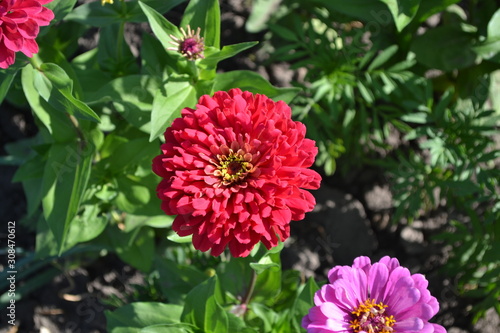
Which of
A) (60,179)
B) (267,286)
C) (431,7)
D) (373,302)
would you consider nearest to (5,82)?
(60,179)

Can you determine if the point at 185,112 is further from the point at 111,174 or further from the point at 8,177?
the point at 8,177

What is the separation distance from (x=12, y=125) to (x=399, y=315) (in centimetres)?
177

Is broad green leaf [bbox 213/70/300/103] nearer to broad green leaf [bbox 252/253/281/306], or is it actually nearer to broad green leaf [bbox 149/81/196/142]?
broad green leaf [bbox 149/81/196/142]

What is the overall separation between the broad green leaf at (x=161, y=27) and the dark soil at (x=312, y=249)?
3.20ft

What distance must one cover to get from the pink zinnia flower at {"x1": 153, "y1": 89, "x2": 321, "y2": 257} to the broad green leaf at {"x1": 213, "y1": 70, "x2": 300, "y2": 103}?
28 cm

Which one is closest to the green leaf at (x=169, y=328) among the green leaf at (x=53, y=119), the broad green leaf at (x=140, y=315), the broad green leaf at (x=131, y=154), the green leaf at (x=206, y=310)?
the green leaf at (x=206, y=310)

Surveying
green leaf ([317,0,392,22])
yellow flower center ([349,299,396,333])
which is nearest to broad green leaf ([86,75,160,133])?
green leaf ([317,0,392,22])

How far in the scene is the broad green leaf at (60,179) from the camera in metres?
1.55

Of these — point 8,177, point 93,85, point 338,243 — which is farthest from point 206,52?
point 8,177

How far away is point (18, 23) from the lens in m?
1.16

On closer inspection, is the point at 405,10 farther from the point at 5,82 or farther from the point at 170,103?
the point at 5,82

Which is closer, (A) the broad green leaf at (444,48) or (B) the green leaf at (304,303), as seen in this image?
(B) the green leaf at (304,303)

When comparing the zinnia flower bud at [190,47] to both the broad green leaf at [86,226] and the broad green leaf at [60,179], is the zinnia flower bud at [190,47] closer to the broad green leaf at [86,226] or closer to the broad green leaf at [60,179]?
the broad green leaf at [60,179]

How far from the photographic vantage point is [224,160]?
1.19 meters
